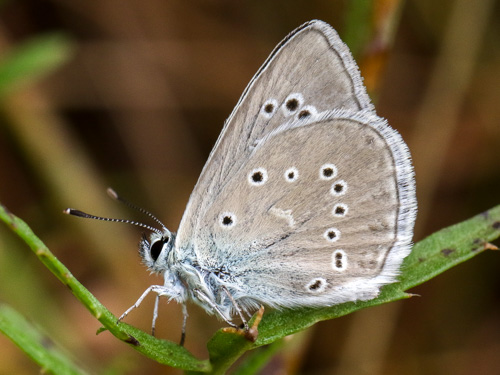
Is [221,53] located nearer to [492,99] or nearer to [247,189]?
[492,99]

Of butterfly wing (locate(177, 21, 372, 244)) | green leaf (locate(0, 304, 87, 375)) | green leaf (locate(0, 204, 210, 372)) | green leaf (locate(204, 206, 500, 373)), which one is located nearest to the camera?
green leaf (locate(0, 204, 210, 372))

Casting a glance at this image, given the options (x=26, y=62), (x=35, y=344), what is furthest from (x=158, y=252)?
(x=26, y=62)

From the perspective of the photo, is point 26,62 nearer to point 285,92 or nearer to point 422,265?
point 285,92

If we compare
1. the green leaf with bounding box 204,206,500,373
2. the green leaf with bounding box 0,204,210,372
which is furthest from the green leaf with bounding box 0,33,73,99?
the green leaf with bounding box 204,206,500,373

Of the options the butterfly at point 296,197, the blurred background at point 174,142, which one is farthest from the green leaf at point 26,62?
the butterfly at point 296,197

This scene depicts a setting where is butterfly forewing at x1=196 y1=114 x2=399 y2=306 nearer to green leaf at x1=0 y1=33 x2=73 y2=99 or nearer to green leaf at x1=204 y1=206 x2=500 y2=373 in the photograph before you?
green leaf at x1=204 y1=206 x2=500 y2=373

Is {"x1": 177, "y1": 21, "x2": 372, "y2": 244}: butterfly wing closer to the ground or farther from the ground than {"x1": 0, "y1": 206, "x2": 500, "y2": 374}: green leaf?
farther from the ground

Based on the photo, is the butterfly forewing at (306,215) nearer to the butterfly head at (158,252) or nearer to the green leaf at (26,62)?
the butterfly head at (158,252)

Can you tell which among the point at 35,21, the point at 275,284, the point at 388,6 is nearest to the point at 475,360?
the point at 275,284
